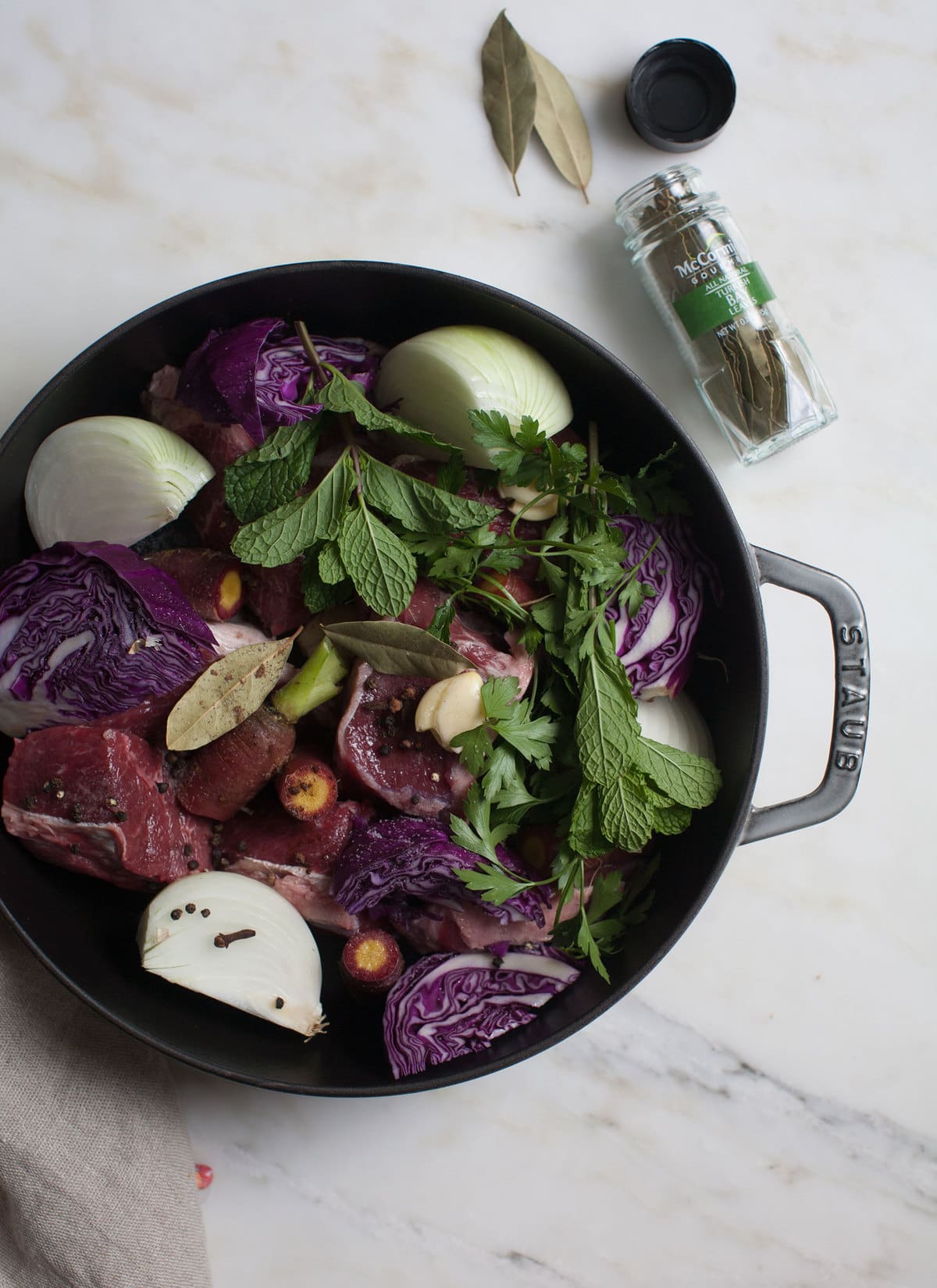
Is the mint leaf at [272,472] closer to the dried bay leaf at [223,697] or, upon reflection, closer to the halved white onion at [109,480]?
the halved white onion at [109,480]

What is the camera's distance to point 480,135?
228 centimetres

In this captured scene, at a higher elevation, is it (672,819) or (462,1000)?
(672,819)

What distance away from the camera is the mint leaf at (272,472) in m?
1.90

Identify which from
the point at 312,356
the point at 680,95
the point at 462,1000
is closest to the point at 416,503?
the point at 312,356

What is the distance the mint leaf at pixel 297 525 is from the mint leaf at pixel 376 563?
0.13 feet

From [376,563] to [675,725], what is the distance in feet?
2.51

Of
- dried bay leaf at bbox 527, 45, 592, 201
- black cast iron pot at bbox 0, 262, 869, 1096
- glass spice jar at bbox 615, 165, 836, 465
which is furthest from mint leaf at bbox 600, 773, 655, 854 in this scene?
dried bay leaf at bbox 527, 45, 592, 201

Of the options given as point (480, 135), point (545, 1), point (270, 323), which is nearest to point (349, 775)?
point (270, 323)

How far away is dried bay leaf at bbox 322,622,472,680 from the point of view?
1924 mm

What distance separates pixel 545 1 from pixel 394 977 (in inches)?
92.0

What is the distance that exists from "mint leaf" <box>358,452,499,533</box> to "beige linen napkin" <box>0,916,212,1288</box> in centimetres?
127

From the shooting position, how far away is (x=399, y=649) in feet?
6.38

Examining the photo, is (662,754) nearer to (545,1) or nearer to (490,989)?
(490,989)

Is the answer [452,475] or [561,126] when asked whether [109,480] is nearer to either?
[452,475]
